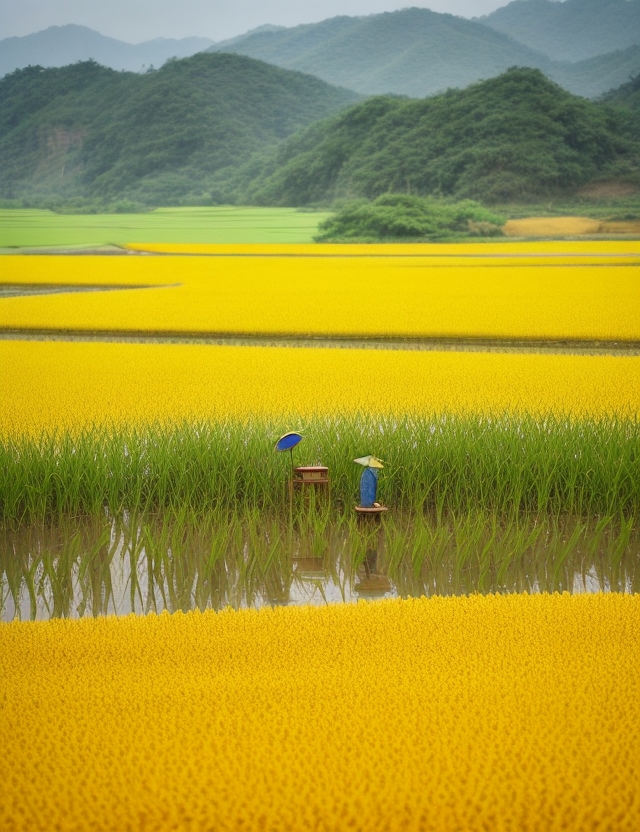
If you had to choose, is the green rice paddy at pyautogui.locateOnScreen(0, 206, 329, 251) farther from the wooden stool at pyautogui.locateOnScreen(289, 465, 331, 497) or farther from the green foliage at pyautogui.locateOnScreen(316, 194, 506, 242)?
the wooden stool at pyautogui.locateOnScreen(289, 465, 331, 497)

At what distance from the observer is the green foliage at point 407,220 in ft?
63.8

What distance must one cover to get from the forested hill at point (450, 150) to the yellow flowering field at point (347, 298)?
455 centimetres

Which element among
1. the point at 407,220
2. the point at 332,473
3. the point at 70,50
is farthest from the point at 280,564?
the point at 407,220

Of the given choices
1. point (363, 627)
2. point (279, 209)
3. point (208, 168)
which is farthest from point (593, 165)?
point (363, 627)

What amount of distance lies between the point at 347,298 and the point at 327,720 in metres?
8.94

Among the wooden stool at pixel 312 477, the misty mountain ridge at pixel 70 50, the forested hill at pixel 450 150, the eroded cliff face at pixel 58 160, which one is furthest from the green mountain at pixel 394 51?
the wooden stool at pixel 312 477

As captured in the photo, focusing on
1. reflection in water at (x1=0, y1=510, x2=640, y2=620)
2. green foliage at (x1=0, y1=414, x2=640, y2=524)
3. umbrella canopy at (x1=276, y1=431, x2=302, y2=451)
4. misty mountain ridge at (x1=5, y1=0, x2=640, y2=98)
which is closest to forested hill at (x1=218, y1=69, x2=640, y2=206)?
misty mountain ridge at (x1=5, y1=0, x2=640, y2=98)

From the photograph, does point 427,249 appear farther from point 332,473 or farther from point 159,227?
point 332,473

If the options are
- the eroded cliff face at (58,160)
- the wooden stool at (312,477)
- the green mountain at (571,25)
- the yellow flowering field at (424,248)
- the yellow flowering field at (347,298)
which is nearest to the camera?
the wooden stool at (312,477)

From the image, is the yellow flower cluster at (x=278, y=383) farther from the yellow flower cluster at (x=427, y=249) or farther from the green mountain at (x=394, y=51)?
the green mountain at (x=394, y=51)

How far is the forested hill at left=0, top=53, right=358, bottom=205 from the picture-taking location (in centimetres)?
1602

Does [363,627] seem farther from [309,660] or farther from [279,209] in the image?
[279,209]

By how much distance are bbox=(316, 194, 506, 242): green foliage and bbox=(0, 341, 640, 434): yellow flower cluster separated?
1291cm

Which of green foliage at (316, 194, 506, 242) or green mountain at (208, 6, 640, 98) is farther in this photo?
green mountain at (208, 6, 640, 98)
